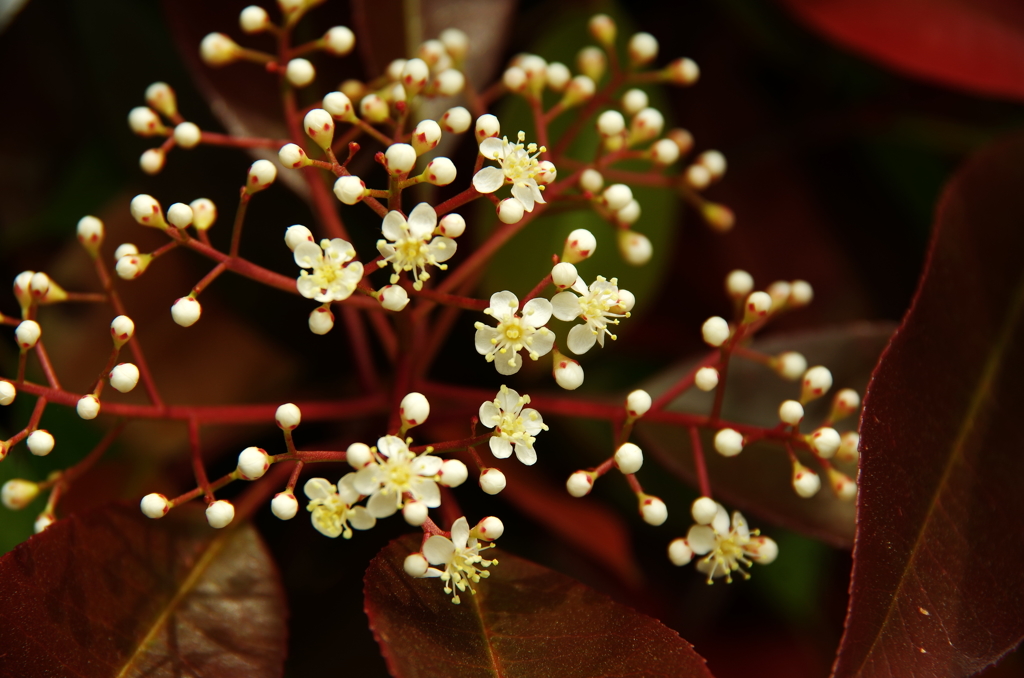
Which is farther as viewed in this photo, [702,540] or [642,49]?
[642,49]

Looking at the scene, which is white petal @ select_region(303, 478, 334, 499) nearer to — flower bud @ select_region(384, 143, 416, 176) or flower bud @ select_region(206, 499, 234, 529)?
flower bud @ select_region(206, 499, 234, 529)

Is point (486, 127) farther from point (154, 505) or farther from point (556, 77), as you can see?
point (154, 505)

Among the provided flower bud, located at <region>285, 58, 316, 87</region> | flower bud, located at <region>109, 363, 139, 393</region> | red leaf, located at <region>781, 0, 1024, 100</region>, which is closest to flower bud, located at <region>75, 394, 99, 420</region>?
flower bud, located at <region>109, 363, 139, 393</region>

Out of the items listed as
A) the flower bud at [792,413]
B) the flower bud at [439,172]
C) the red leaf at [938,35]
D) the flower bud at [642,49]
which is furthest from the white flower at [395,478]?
the red leaf at [938,35]

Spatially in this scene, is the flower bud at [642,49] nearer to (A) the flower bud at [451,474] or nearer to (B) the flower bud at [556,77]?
(B) the flower bud at [556,77]

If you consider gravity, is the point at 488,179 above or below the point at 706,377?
above

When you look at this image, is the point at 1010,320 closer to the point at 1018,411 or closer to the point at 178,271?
the point at 1018,411

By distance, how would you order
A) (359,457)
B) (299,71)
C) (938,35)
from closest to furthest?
(359,457), (299,71), (938,35)

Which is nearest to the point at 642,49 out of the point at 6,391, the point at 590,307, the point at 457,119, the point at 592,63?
the point at 592,63
